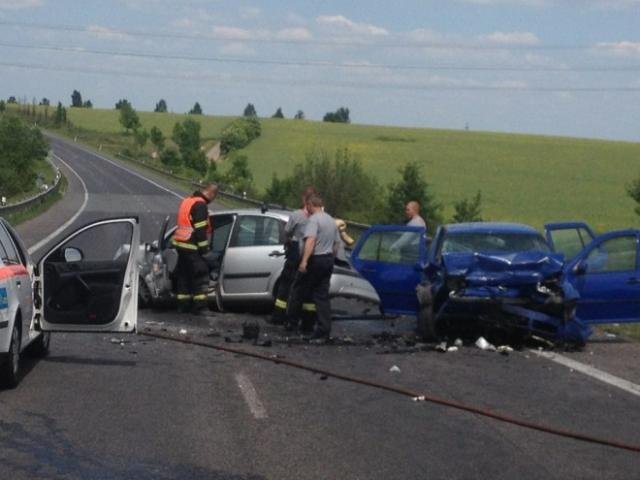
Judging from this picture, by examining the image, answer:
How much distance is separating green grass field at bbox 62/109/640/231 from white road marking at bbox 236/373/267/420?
152ft

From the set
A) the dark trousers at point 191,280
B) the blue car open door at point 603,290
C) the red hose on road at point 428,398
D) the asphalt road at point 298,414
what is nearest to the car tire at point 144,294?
the dark trousers at point 191,280

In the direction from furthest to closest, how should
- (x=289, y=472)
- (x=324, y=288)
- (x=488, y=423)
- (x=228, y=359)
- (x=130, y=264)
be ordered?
(x=324, y=288) < (x=228, y=359) < (x=130, y=264) < (x=488, y=423) < (x=289, y=472)

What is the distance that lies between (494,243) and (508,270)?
3.40ft

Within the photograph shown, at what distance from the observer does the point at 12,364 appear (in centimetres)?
993

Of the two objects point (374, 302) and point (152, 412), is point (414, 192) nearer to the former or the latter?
point (374, 302)

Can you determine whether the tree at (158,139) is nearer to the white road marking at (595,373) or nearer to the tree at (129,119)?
the tree at (129,119)

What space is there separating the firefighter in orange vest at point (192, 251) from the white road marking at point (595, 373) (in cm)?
472

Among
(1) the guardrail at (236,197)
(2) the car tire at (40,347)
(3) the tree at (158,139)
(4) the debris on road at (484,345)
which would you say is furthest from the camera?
(3) the tree at (158,139)

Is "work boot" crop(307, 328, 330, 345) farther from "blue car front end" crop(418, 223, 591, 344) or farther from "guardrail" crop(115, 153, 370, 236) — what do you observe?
"guardrail" crop(115, 153, 370, 236)

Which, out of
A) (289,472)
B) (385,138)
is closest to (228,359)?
(289,472)

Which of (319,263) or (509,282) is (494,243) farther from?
(319,263)

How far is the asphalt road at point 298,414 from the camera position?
7.65m

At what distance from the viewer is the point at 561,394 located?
1066 centimetres

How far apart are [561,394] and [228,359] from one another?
11.6 ft
